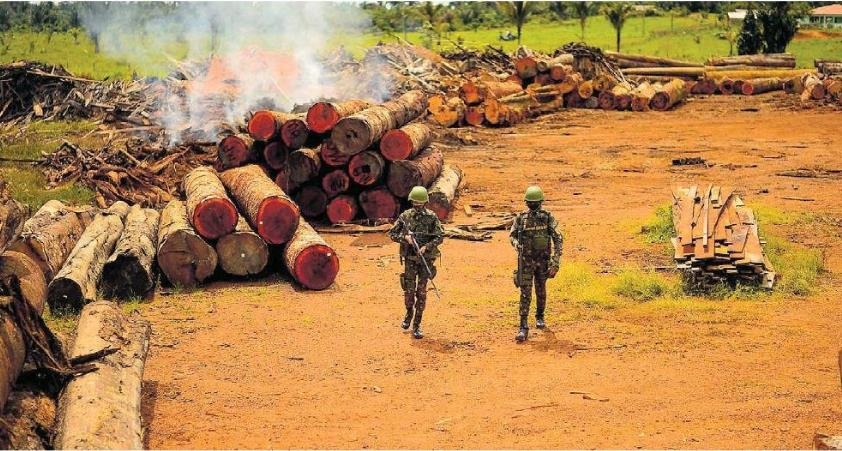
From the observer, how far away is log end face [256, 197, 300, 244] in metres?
13.8

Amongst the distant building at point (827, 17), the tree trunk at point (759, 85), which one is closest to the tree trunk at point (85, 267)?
the tree trunk at point (759, 85)

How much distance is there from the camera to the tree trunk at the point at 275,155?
56.8ft

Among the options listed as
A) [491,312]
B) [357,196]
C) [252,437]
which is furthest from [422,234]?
[357,196]

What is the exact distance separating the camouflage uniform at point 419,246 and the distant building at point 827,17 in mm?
55698

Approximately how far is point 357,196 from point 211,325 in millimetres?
6083

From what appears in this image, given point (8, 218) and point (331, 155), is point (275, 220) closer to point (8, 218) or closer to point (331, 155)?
point (331, 155)

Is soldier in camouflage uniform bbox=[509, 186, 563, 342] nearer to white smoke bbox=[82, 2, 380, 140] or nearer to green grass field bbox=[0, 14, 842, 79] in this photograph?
white smoke bbox=[82, 2, 380, 140]

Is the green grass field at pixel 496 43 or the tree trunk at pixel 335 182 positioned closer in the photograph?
the tree trunk at pixel 335 182

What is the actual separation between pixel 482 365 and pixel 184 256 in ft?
16.4

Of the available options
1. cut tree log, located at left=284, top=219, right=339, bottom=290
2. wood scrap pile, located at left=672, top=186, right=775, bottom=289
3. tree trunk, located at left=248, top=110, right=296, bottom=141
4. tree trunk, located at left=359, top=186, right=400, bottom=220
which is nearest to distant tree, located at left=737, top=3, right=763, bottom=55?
tree trunk, located at left=359, top=186, right=400, bottom=220

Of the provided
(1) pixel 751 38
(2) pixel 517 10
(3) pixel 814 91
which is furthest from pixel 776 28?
(2) pixel 517 10

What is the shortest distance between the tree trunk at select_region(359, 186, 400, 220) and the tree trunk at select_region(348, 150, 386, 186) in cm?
24

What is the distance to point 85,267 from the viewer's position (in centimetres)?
1221

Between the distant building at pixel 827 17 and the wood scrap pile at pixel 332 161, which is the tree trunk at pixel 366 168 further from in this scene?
the distant building at pixel 827 17
